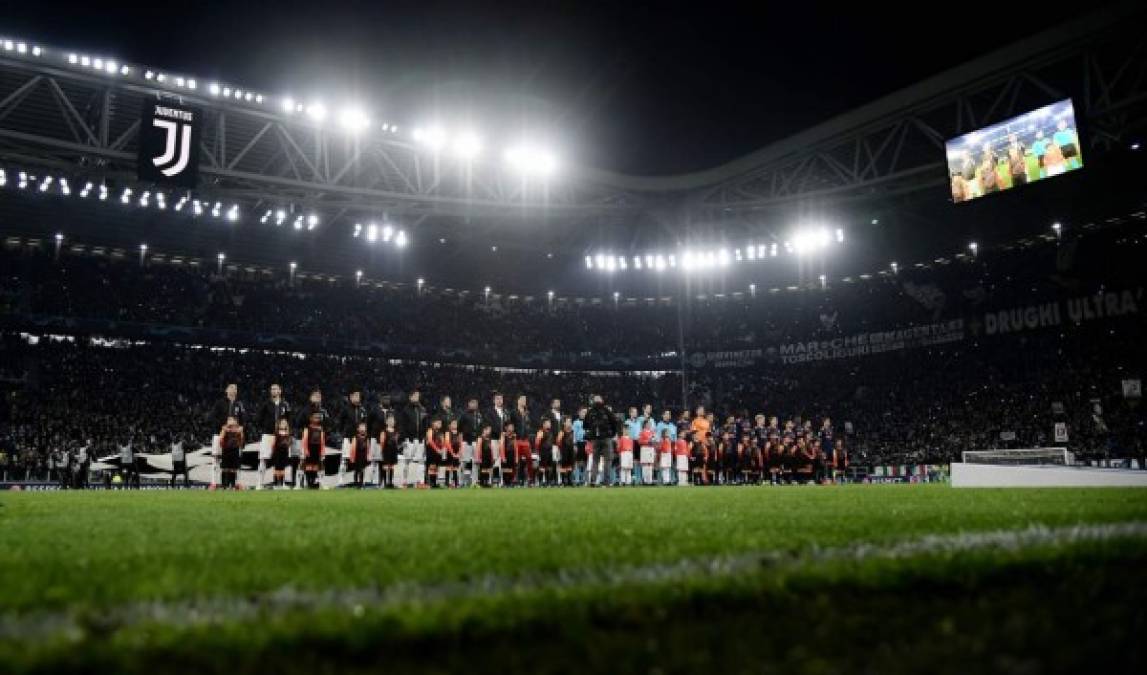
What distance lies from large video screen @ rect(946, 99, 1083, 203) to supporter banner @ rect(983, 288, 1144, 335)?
45.5ft

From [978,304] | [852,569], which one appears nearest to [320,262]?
[978,304]

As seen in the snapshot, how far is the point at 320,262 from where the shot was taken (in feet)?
121

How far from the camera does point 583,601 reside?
2.19 meters

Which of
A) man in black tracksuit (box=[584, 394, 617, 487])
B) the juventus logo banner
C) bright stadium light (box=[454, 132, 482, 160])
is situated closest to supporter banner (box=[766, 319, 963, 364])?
bright stadium light (box=[454, 132, 482, 160])

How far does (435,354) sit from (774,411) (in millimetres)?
18010

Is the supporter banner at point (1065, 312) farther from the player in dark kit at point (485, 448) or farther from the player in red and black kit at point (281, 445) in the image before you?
the player in red and black kit at point (281, 445)

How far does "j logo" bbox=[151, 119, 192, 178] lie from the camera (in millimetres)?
16438

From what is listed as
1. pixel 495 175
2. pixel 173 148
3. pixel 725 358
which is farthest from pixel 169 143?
pixel 725 358

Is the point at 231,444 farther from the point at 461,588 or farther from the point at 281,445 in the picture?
the point at 461,588

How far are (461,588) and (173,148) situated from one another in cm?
1721

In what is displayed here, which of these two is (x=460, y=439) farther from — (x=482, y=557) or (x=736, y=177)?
(x=736, y=177)

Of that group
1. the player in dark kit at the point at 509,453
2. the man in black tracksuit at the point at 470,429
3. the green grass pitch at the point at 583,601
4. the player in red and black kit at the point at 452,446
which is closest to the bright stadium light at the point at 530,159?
the man in black tracksuit at the point at 470,429

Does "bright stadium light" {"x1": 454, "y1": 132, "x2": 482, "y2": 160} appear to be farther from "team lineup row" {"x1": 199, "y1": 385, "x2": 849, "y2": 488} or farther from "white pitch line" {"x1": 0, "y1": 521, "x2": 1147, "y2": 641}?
"white pitch line" {"x1": 0, "y1": 521, "x2": 1147, "y2": 641}

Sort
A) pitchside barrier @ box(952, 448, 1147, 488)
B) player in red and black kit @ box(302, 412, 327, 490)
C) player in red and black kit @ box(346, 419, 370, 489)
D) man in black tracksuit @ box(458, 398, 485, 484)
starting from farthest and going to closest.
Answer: man in black tracksuit @ box(458, 398, 485, 484), player in red and black kit @ box(346, 419, 370, 489), player in red and black kit @ box(302, 412, 327, 490), pitchside barrier @ box(952, 448, 1147, 488)
